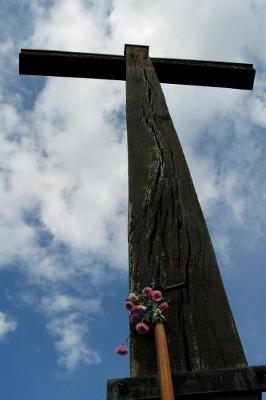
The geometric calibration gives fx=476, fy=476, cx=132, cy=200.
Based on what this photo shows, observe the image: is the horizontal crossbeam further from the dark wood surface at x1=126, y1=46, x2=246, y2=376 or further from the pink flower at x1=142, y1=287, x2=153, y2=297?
the pink flower at x1=142, y1=287, x2=153, y2=297

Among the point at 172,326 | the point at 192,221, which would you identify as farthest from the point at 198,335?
the point at 192,221

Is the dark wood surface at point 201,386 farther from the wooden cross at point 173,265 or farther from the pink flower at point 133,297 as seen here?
the pink flower at point 133,297

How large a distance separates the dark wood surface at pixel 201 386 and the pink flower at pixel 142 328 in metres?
0.19

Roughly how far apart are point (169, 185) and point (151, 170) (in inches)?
6.4

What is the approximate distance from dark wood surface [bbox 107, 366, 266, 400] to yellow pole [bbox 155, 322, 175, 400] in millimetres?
97

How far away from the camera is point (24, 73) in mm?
4910

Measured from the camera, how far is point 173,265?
2012mm

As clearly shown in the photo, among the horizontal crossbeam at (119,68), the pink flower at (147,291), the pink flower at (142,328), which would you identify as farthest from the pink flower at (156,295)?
the horizontal crossbeam at (119,68)

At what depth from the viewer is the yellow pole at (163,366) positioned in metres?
1.35

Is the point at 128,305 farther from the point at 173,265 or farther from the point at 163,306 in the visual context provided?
the point at 173,265

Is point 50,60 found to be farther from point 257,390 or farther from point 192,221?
point 257,390

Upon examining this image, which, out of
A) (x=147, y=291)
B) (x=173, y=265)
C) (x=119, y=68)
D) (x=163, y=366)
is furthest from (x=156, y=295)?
(x=119, y=68)

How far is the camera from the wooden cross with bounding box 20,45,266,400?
1.53 meters

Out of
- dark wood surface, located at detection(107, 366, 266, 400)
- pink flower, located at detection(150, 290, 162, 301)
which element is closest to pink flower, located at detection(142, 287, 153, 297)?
pink flower, located at detection(150, 290, 162, 301)
